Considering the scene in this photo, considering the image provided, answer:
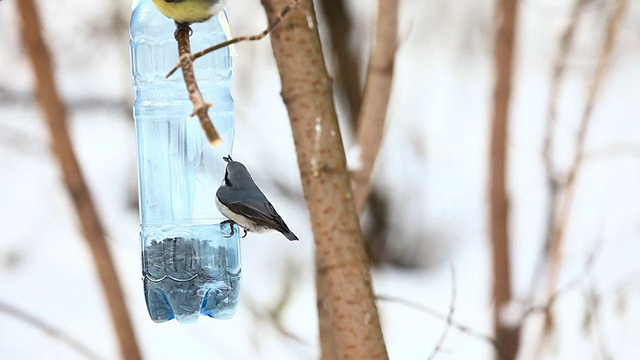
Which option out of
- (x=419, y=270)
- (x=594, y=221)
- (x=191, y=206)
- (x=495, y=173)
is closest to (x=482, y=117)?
(x=594, y=221)

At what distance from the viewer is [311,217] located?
1828 millimetres

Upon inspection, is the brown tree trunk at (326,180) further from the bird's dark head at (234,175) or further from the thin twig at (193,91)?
the thin twig at (193,91)

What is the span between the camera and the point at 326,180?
180cm

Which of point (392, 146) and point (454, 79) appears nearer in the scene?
point (392, 146)

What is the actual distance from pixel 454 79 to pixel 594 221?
1.73m

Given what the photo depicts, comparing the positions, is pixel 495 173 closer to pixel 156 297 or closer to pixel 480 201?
pixel 156 297

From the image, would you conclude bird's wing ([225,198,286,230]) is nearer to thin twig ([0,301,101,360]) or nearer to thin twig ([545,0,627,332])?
thin twig ([0,301,101,360])

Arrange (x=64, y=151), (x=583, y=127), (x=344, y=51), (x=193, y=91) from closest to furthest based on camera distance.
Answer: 1. (x=193, y=91)
2. (x=64, y=151)
3. (x=583, y=127)
4. (x=344, y=51)

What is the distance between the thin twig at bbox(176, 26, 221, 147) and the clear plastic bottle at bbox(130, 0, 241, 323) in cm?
52

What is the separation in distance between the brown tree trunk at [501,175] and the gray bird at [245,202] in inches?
87.7

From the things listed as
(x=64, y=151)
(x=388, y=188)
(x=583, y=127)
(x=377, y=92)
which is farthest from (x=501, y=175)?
(x=388, y=188)

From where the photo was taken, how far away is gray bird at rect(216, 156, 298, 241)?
158 cm

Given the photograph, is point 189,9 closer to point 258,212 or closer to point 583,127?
point 258,212

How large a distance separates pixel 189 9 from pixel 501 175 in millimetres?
2473
